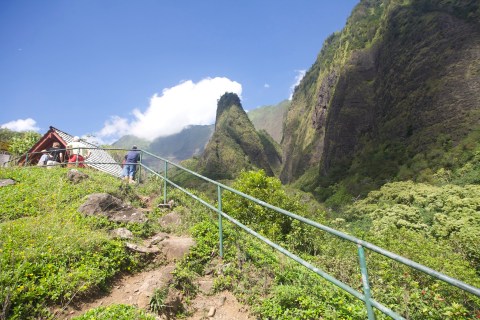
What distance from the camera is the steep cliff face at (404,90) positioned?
42.3 m

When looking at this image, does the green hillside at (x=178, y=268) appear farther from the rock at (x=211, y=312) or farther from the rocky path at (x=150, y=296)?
the rock at (x=211, y=312)

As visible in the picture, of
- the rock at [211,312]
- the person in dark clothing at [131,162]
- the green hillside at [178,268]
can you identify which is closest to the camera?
the green hillside at [178,268]

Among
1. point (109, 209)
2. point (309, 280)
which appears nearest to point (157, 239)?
point (109, 209)

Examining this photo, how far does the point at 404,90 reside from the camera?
170ft

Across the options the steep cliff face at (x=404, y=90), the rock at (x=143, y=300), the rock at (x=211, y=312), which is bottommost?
the rock at (x=211, y=312)

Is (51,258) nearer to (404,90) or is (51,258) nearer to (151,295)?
(151,295)

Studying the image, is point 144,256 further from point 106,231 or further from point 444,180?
point 444,180

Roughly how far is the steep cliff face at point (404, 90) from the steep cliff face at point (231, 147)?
50.3 metres

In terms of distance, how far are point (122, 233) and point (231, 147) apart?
13648 centimetres

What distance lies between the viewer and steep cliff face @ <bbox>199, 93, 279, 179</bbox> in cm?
13250

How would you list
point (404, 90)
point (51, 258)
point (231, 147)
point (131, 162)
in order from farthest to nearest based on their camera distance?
point (231, 147), point (404, 90), point (131, 162), point (51, 258)

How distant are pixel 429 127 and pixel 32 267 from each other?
170ft

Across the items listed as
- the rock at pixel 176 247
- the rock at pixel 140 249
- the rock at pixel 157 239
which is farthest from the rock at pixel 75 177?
the rock at pixel 176 247

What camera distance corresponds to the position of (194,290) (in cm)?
464
